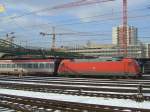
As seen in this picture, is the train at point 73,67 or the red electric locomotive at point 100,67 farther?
the train at point 73,67

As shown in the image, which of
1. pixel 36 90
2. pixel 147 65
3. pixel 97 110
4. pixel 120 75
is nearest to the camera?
pixel 97 110

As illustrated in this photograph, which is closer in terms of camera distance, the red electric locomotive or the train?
the red electric locomotive

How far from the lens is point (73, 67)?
168 ft

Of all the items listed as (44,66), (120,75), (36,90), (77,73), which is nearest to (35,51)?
(44,66)

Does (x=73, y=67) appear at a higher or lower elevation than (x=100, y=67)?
lower

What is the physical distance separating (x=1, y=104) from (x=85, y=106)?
15.3 feet

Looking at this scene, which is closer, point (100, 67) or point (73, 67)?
point (100, 67)

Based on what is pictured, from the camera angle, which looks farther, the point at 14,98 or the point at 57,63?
the point at 57,63

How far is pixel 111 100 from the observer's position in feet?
63.5

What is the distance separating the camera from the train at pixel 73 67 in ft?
149

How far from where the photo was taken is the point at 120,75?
4603 cm

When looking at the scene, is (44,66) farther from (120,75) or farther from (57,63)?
(120,75)

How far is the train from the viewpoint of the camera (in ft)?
149

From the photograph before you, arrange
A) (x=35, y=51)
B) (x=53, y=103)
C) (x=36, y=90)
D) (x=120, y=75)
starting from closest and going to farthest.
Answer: (x=53, y=103) → (x=36, y=90) → (x=120, y=75) → (x=35, y=51)
